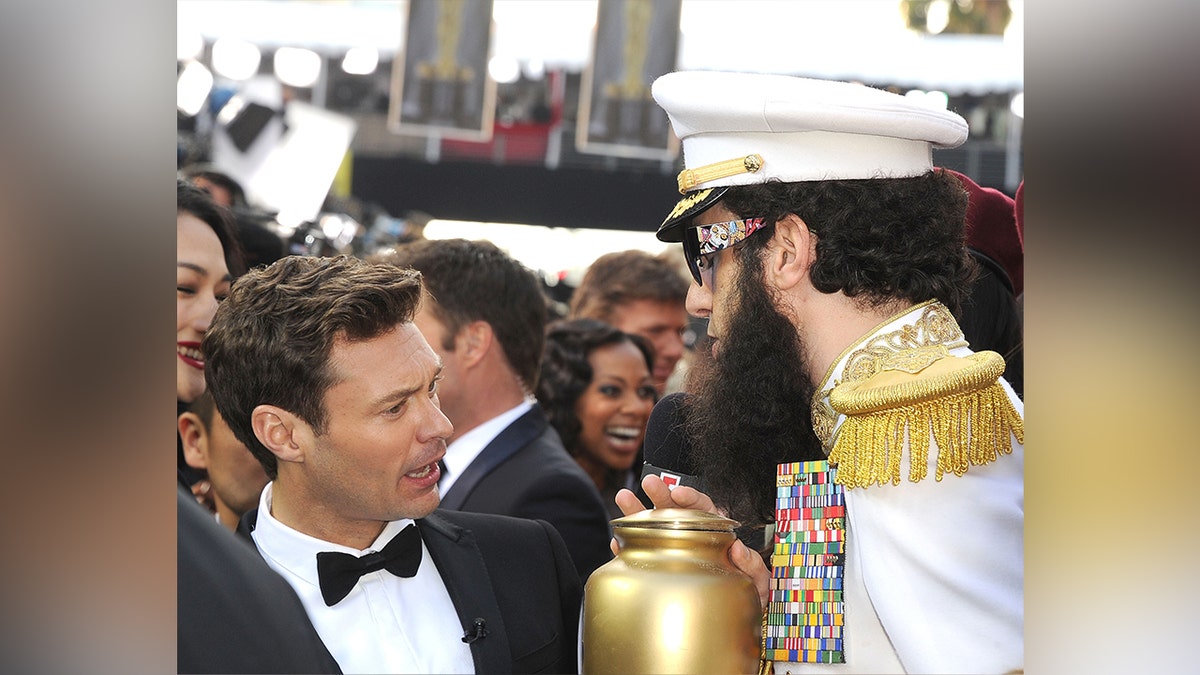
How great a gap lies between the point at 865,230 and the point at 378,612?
3.28 feet

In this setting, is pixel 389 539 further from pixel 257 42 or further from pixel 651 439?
pixel 257 42

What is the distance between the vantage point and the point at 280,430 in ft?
6.91

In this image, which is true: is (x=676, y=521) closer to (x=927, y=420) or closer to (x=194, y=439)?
(x=927, y=420)

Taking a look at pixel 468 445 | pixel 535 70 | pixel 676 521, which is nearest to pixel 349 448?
pixel 676 521

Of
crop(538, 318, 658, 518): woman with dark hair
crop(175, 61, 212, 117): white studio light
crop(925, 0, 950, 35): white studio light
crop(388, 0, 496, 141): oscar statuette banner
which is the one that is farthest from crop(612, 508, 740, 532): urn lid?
crop(925, 0, 950, 35): white studio light

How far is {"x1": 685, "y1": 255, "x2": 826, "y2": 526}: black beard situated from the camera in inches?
87.5

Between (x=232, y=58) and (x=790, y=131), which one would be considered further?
(x=232, y=58)

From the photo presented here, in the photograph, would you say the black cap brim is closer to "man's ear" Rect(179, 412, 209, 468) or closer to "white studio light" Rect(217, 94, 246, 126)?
"man's ear" Rect(179, 412, 209, 468)

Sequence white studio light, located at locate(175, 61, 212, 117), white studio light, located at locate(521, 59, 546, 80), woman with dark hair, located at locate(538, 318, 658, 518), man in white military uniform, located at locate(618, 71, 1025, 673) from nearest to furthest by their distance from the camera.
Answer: man in white military uniform, located at locate(618, 71, 1025, 673) → woman with dark hair, located at locate(538, 318, 658, 518) → white studio light, located at locate(175, 61, 212, 117) → white studio light, located at locate(521, 59, 546, 80)

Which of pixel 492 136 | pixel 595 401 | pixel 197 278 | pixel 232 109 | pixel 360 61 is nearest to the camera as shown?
pixel 197 278

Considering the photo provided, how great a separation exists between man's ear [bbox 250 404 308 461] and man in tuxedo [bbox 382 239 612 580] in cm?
50
